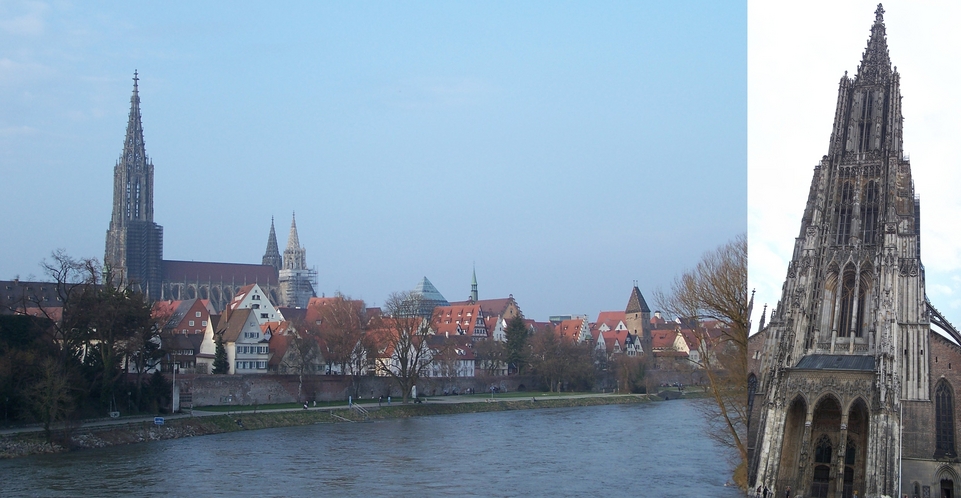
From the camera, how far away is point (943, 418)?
2800cm

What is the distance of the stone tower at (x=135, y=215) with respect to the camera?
121875mm

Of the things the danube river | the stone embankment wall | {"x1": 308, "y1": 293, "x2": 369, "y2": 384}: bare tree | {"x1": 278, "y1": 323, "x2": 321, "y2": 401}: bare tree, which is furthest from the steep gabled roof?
the danube river

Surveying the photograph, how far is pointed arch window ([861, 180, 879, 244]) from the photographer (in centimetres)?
3046

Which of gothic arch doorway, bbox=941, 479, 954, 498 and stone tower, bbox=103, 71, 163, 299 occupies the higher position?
stone tower, bbox=103, 71, 163, 299

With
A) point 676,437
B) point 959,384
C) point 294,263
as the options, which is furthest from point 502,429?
point 294,263

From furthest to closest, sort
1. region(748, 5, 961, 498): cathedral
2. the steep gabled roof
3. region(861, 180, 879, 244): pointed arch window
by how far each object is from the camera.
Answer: the steep gabled roof < region(861, 180, 879, 244): pointed arch window < region(748, 5, 961, 498): cathedral

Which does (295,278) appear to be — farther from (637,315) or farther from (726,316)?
(726,316)

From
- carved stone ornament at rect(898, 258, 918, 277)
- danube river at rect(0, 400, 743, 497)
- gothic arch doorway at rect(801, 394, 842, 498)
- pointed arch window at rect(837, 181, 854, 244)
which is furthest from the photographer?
pointed arch window at rect(837, 181, 854, 244)

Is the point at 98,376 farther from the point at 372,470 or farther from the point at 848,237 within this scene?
the point at 848,237

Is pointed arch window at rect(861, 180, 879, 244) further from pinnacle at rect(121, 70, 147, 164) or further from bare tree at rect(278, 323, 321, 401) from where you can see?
pinnacle at rect(121, 70, 147, 164)

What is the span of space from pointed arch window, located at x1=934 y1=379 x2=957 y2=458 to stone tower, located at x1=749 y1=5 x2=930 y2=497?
2.40 ft

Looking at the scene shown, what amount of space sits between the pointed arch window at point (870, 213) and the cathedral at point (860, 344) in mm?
36

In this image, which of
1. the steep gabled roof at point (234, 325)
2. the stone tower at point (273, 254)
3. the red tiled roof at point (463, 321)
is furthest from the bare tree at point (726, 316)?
the stone tower at point (273, 254)

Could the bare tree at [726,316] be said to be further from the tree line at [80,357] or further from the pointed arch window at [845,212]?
the tree line at [80,357]
